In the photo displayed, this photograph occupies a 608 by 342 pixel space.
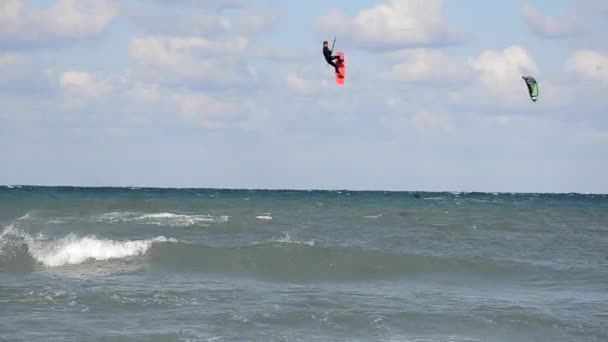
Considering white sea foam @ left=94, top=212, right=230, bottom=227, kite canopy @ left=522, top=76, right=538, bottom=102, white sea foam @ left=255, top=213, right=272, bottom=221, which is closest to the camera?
kite canopy @ left=522, top=76, right=538, bottom=102

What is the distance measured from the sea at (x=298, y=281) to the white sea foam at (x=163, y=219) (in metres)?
0.18

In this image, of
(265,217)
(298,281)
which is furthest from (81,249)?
(265,217)

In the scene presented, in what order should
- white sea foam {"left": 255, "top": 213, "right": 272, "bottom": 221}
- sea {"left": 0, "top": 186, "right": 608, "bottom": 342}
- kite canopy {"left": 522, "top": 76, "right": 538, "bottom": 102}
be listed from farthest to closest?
1. white sea foam {"left": 255, "top": 213, "right": 272, "bottom": 221}
2. kite canopy {"left": 522, "top": 76, "right": 538, "bottom": 102}
3. sea {"left": 0, "top": 186, "right": 608, "bottom": 342}

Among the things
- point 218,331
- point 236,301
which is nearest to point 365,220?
point 236,301

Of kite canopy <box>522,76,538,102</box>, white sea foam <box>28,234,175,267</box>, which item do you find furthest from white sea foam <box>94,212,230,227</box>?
kite canopy <box>522,76,538,102</box>

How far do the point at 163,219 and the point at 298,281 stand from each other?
16.9 metres

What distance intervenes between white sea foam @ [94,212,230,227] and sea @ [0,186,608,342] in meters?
0.18

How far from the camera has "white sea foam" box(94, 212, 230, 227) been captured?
33219 mm

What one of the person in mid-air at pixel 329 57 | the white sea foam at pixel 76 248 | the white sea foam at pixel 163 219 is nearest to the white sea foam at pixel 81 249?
the white sea foam at pixel 76 248

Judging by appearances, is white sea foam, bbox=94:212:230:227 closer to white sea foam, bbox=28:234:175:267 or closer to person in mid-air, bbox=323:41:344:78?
white sea foam, bbox=28:234:175:267

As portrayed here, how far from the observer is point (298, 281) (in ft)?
63.8

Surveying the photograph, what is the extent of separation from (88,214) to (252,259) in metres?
18.4

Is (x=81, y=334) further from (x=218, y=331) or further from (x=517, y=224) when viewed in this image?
(x=517, y=224)

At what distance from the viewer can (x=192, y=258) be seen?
22547 mm
